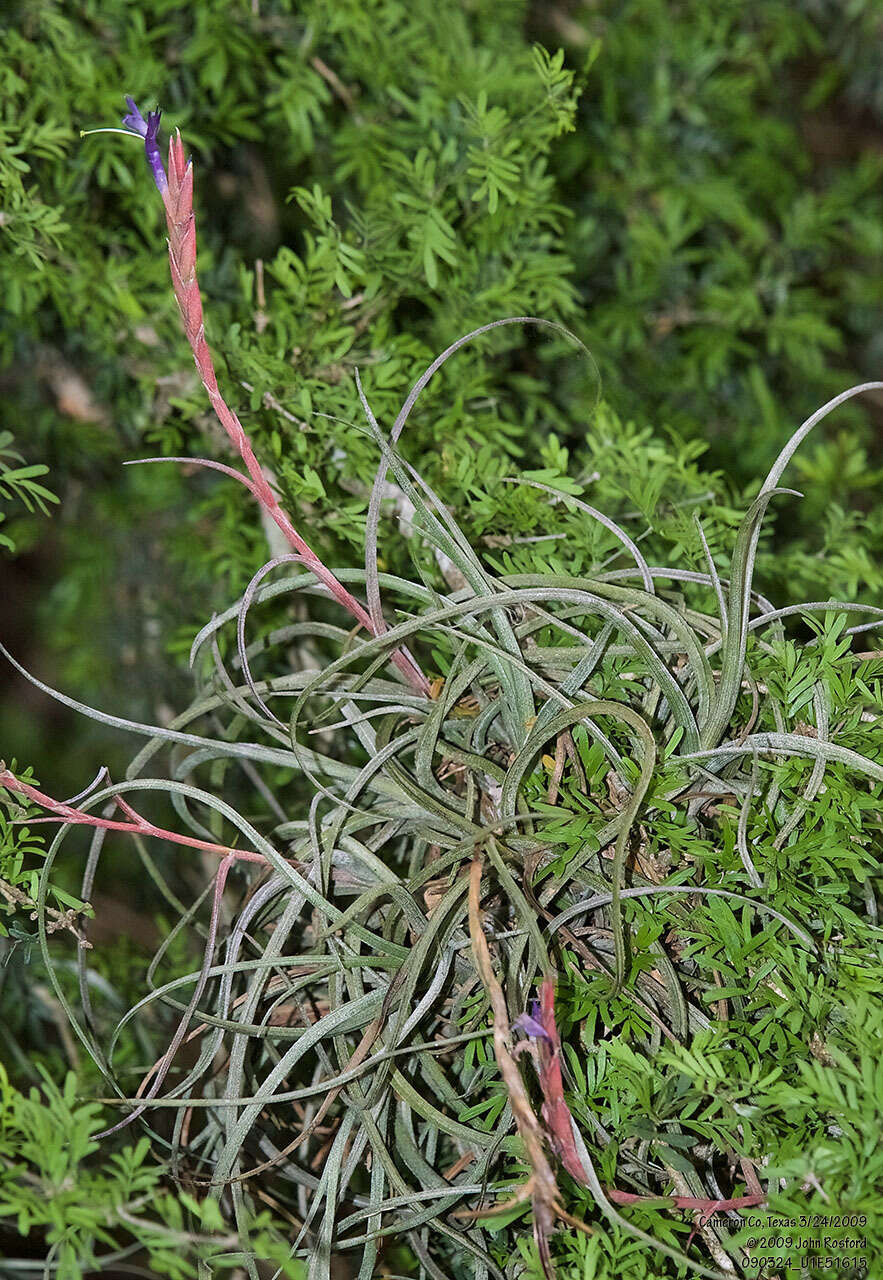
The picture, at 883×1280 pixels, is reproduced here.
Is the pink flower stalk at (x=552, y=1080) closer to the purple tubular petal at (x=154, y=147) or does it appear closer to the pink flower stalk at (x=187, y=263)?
the pink flower stalk at (x=187, y=263)

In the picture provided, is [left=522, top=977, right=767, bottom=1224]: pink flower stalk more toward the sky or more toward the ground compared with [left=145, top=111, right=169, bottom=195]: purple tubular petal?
more toward the ground

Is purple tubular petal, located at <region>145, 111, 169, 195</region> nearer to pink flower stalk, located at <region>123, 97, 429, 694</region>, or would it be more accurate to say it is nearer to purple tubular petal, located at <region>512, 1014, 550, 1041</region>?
pink flower stalk, located at <region>123, 97, 429, 694</region>

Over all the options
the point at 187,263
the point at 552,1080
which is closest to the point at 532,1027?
the point at 552,1080

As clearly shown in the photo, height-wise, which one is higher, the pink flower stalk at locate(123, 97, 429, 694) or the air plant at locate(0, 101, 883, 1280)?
the pink flower stalk at locate(123, 97, 429, 694)

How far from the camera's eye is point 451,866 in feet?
1.34

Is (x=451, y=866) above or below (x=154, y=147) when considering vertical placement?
below

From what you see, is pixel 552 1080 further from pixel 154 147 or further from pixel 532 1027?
pixel 154 147

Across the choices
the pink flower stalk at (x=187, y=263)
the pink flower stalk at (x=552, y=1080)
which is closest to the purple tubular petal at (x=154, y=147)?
the pink flower stalk at (x=187, y=263)

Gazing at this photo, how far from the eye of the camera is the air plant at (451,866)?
1.23ft

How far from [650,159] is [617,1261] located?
0.82 meters

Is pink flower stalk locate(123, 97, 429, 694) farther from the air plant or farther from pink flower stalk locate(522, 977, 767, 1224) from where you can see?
pink flower stalk locate(522, 977, 767, 1224)

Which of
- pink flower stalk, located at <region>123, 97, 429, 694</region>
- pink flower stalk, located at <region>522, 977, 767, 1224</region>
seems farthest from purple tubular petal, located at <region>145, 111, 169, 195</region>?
pink flower stalk, located at <region>522, 977, 767, 1224</region>

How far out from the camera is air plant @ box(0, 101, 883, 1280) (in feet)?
1.23

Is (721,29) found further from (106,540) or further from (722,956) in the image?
(722,956)
